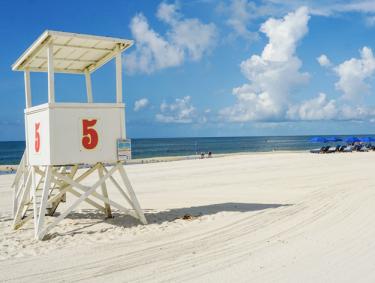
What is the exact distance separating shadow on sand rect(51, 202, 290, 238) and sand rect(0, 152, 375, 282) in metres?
0.02

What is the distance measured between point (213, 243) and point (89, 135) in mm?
3374

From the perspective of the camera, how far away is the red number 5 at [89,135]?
8.88 meters

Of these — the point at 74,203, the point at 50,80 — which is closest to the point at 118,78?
the point at 50,80

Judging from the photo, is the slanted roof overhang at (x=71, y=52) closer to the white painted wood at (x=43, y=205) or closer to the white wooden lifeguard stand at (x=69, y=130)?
the white wooden lifeguard stand at (x=69, y=130)

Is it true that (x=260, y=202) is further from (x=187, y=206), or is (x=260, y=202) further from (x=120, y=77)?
(x=120, y=77)

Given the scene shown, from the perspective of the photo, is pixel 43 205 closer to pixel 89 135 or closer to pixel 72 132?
pixel 72 132

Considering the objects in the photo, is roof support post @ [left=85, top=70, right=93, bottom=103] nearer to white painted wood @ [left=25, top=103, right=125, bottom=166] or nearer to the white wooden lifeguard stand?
the white wooden lifeguard stand

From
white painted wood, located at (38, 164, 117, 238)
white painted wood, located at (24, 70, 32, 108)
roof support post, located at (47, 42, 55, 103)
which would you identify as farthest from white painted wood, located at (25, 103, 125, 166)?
white painted wood, located at (24, 70, 32, 108)

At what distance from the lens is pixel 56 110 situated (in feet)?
28.0

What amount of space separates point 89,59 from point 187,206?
14.8 ft

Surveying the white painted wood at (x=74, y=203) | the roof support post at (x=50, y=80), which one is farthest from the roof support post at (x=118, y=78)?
the white painted wood at (x=74, y=203)

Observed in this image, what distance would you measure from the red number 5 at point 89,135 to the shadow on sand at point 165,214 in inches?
68.2

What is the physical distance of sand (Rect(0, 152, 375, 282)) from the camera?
19.3 feet

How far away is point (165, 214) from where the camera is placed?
1052 cm
